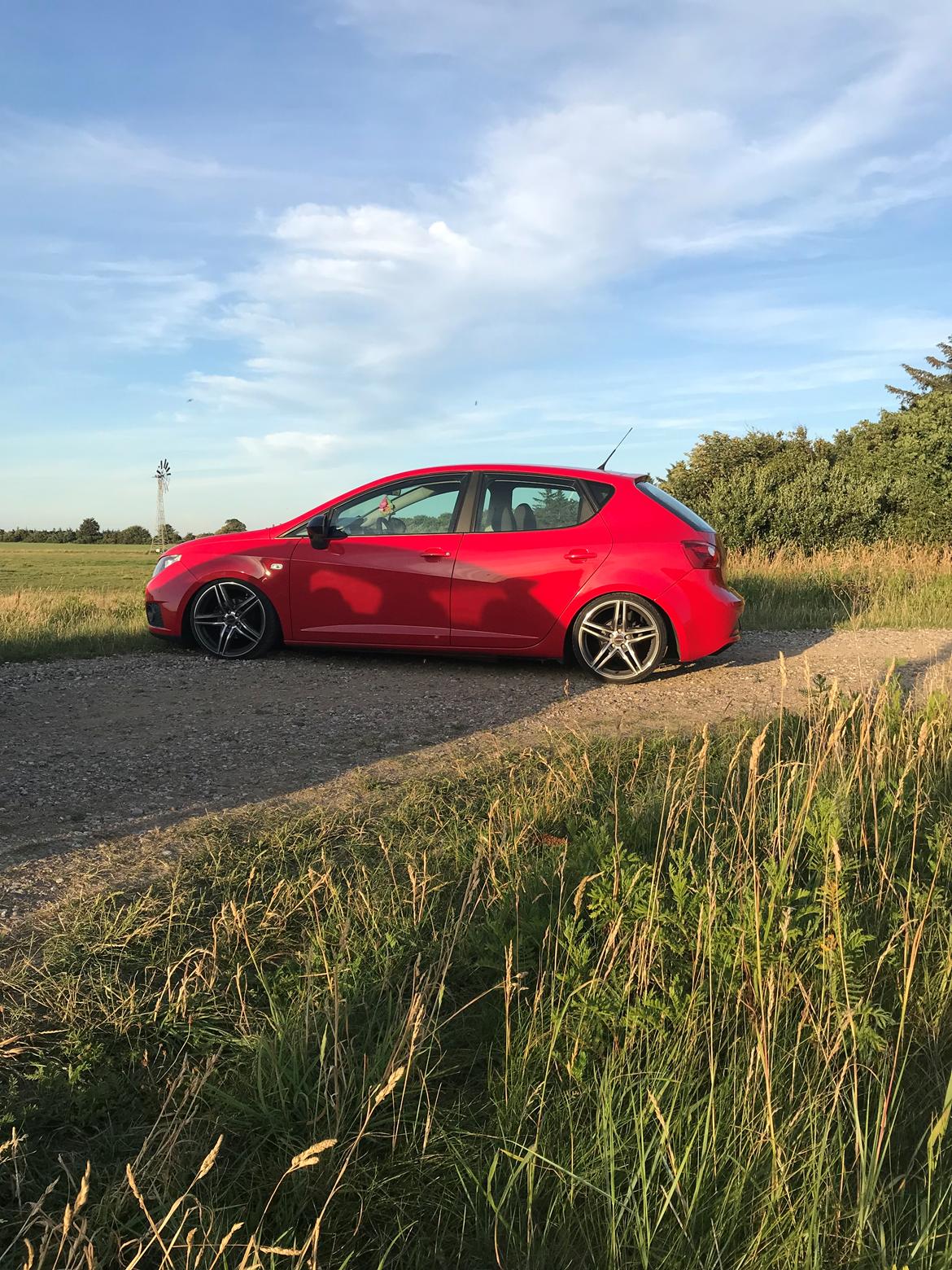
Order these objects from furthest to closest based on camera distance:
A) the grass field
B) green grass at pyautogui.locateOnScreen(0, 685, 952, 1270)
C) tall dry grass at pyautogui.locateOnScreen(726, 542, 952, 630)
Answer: tall dry grass at pyautogui.locateOnScreen(726, 542, 952, 630), the grass field, green grass at pyautogui.locateOnScreen(0, 685, 952, 1270)

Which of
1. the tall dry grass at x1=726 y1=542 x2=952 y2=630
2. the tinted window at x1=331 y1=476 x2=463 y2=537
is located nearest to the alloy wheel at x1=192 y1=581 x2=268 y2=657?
the tinted window at x1=331 y1=476 x2=463 y2=537

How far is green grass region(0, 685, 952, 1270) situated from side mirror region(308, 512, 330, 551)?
503 cm

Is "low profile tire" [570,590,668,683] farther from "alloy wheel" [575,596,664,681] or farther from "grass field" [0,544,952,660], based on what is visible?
"grass field" [0,544,952,660]

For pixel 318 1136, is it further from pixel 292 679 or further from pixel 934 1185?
pixel 292 679

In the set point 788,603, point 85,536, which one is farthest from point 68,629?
point 85,536

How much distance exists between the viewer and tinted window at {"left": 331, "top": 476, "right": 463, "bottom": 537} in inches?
331

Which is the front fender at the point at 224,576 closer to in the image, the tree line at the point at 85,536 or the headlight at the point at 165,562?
the headlight at the point at 165,562

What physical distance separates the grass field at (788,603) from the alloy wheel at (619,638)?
4418mm

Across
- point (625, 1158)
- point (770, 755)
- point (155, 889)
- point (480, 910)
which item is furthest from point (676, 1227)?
point (770, 755)

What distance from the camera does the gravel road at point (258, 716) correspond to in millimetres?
4566

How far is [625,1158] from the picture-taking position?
216 centimetres

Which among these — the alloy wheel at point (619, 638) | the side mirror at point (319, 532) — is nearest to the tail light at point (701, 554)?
the alloy wheel at point (619, 638)

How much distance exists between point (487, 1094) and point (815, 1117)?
776 millimetres

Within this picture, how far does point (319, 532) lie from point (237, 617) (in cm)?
109
